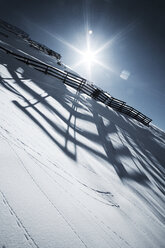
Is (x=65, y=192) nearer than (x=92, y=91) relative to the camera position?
Yes

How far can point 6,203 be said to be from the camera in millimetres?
1702

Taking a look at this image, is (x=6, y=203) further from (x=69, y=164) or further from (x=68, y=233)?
(x=69, y=164)

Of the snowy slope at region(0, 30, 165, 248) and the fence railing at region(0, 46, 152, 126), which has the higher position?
the fence railing at region(0, 46, 152, 126)

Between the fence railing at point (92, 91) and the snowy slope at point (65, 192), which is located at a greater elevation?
the fence railing at point (92, 91)

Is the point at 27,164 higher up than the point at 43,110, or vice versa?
the point at 43,110

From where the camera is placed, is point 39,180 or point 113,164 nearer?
point 39,180

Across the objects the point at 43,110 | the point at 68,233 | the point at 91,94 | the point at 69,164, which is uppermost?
the point at 91,94

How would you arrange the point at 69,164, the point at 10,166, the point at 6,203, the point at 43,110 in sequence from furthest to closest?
1. the point at 43,110
2. the point at 69,164
3. the point at 10,166
4. the point at 6,203

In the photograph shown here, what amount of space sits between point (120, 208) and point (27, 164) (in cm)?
224

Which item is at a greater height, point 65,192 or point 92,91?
point 92,91

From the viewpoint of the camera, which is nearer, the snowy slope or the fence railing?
the snowy slope

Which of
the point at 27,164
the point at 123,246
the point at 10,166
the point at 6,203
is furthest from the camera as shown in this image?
the point at 27,164

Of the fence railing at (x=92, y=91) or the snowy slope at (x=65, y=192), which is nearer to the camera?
the snowy slope at (x=65, y=192)

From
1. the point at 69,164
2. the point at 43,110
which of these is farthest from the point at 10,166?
the point at 43,110
